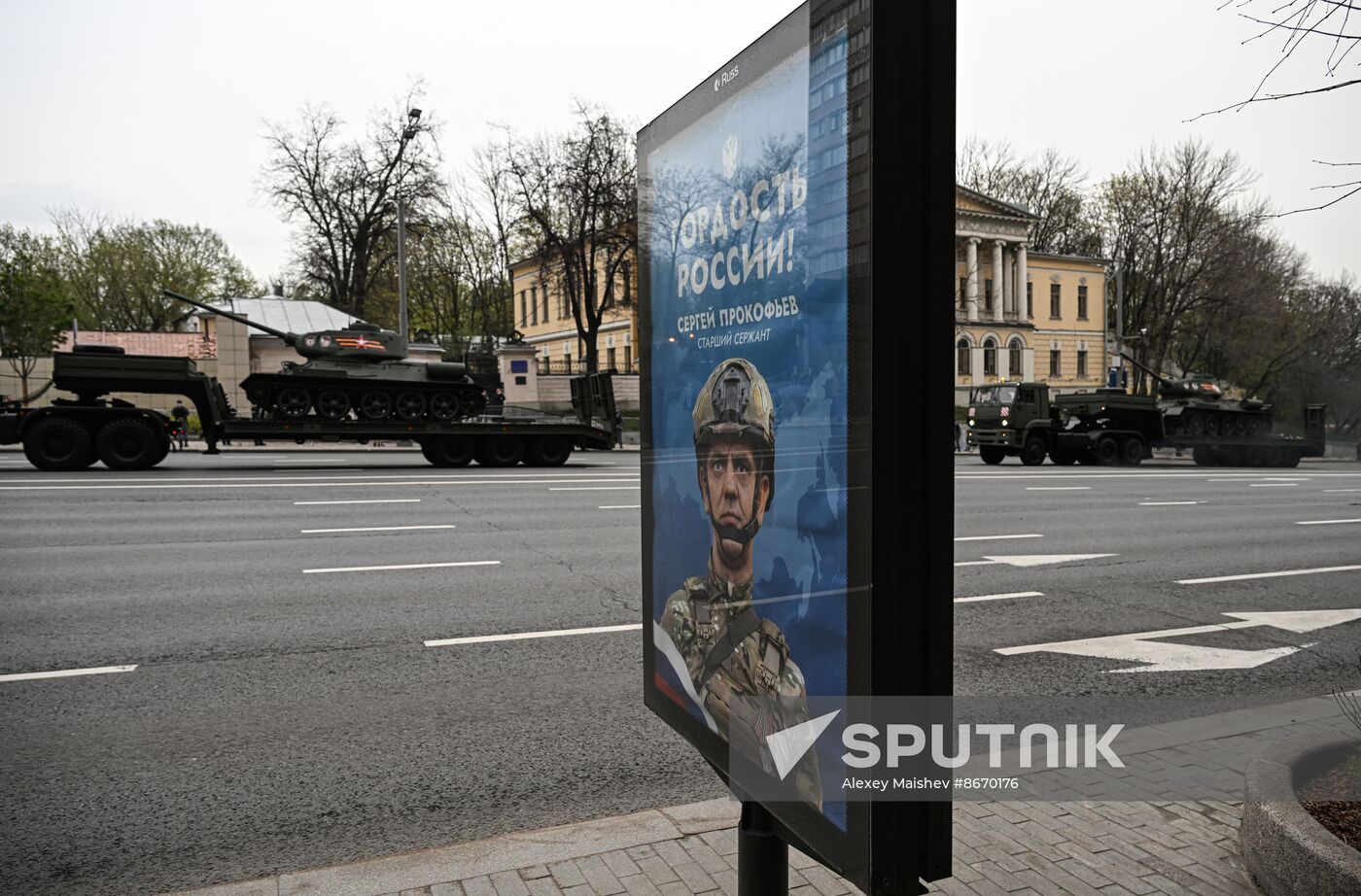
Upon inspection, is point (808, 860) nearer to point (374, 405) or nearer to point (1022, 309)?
point (374, 405)

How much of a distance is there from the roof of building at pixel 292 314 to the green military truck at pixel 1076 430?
2423cm

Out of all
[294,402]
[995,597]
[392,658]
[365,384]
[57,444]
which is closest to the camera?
[392,658]

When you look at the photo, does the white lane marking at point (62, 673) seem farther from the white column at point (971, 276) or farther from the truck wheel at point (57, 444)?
the white column at point (971, 276)

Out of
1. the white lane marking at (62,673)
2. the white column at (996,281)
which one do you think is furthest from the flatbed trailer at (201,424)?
the white column at (996,281)

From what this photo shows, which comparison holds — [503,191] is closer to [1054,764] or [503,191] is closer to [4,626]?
[4,626]

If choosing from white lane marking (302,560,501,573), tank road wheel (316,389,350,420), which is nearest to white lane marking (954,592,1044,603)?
white lane marking (302,560,501,573)

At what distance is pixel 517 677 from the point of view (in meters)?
5.83

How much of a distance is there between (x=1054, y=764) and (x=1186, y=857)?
2.91ft

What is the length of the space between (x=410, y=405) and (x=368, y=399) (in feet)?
3.08

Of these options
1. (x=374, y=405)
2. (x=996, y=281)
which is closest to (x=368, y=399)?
(x=374, y=405)

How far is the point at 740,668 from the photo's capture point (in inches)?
88.0

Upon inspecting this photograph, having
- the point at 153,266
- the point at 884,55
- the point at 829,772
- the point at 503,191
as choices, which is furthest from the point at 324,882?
the point at 153,266

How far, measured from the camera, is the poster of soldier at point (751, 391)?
1896 millimetres

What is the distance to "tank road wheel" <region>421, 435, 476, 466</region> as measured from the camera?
22.8 metres
